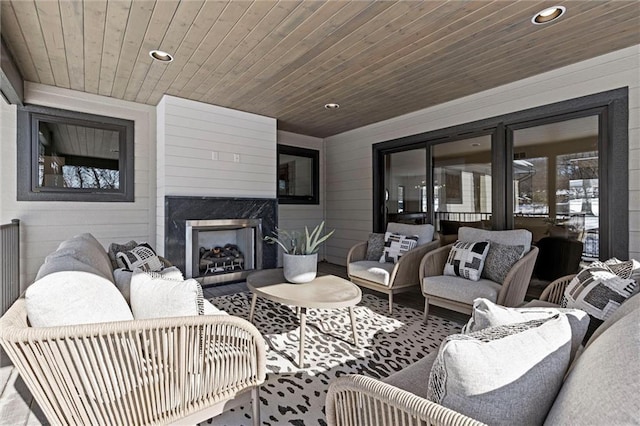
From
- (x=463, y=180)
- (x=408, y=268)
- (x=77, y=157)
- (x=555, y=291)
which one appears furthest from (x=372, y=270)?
→ (x=77, y=157)

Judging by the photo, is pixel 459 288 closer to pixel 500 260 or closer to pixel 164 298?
pixel 500 260

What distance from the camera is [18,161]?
3.41 meters

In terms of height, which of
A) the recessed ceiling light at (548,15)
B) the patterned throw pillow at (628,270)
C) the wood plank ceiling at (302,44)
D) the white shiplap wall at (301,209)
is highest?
the wood plank ceiling at (302,44)

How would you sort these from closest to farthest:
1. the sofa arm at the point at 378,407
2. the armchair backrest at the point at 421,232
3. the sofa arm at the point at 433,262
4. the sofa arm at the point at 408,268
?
the sofa arm at the point at 378,407
the sofa arm at the point at 433,262
the sofa arm at the point at 408,268
the armchair backrest at the point at 421,232

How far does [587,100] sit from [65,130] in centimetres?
575

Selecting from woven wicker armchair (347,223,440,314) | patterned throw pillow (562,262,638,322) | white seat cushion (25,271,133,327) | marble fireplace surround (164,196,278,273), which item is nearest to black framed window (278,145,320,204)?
marble fireplace surround (164,196,278,273)

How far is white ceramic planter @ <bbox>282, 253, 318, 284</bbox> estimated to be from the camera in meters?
2.68

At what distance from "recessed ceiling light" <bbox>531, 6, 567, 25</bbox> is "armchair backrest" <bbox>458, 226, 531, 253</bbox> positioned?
70.0 inches

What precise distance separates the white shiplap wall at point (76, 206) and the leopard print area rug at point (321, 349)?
173 cm

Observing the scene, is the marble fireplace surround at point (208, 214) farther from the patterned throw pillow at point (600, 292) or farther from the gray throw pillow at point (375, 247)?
the patterned throw pillow at point (600, 292)

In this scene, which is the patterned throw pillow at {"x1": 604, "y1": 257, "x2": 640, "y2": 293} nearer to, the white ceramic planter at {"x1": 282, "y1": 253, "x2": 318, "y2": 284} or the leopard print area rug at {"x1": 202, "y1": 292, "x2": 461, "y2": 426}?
the leopard print area rug at {"x1": 202, "y1": 292, "x2": 461, "y2": 426}

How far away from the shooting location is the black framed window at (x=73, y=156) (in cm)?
347

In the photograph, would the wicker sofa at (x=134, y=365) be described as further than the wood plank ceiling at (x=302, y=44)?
No

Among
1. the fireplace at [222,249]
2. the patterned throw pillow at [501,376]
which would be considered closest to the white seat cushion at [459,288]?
the patterned throw pillow at [501,376]
